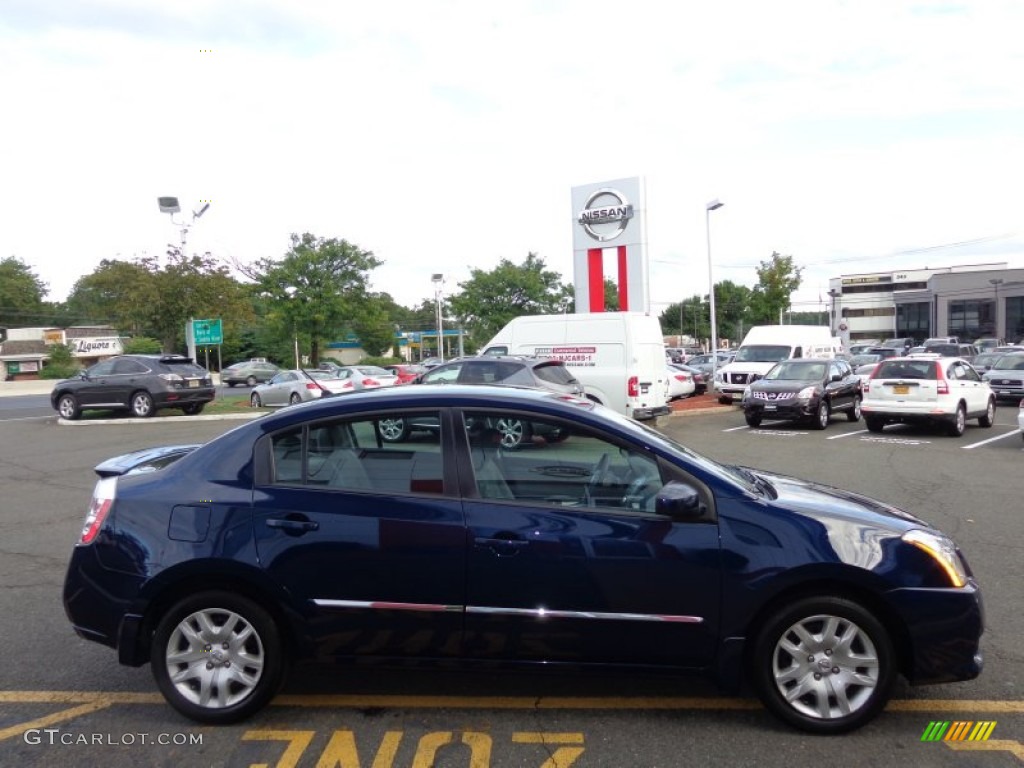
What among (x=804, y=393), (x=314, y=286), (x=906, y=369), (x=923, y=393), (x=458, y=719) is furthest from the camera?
(x=314, y=286)

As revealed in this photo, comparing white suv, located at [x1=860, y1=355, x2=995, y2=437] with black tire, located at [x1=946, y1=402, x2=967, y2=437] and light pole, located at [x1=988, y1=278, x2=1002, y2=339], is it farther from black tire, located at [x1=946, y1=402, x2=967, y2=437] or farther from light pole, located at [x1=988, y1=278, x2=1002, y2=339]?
light pole, located at [x1=988, y1=278, x2=1002, y2=339]

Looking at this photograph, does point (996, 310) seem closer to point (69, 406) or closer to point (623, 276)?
point (623, 276)

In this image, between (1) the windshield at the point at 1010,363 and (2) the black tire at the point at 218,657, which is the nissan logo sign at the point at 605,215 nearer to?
(1) the windshield at the point at 1010,363

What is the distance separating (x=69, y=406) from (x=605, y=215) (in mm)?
16354

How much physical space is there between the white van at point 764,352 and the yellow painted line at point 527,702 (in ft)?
64.2

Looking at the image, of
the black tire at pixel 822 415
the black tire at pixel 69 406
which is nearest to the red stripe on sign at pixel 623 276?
the black tire at pixel 822 415

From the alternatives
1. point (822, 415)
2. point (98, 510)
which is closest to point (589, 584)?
point (98, 510)

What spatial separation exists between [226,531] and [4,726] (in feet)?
Result: 4.63

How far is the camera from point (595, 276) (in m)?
26.9

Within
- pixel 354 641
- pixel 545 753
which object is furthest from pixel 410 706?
pixel 545 753

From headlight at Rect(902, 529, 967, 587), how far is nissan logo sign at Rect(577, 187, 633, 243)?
74.6 feet

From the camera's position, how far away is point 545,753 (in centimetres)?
358

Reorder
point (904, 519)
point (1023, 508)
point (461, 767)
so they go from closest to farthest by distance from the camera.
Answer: point (461, 767) < point (904, 519) < point (1023, 508)

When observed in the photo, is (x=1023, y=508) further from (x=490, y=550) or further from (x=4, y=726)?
(x=4, y=726)
